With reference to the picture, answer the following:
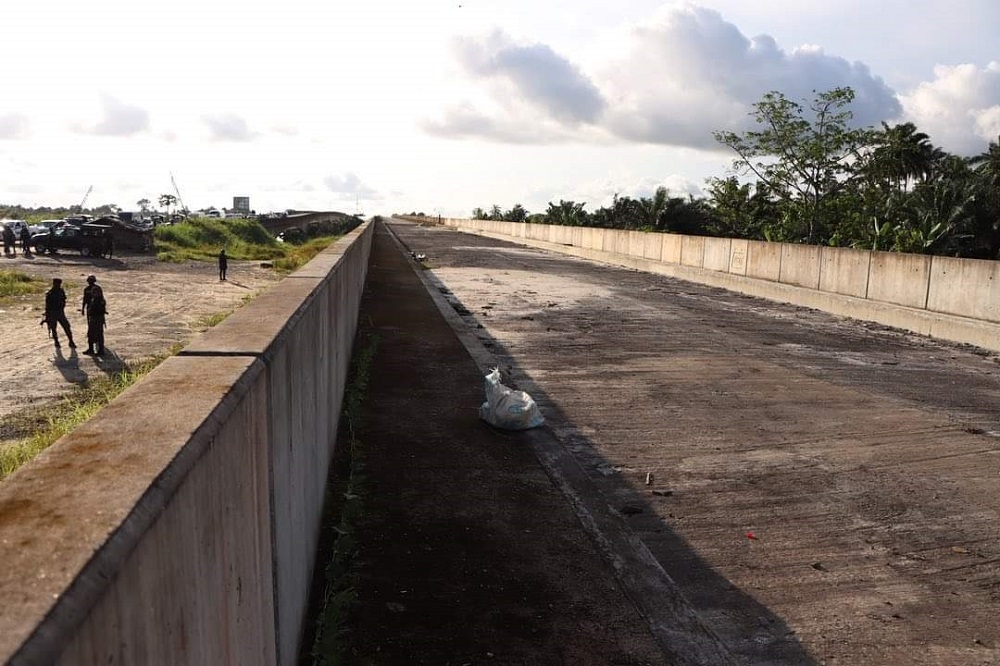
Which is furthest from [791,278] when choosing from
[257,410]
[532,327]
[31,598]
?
[31,598]

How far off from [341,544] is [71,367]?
11.4 m

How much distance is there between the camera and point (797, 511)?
6.63 m

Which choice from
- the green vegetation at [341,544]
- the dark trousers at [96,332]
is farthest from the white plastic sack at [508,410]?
the dark trousers at [96,332]

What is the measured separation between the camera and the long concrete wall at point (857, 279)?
1597 centimetres

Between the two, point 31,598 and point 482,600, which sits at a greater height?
point 31,598

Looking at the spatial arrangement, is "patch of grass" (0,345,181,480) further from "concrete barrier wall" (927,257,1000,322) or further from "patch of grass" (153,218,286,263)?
"patch of grass" (153,218,286,263)

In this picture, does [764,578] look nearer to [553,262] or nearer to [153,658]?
[153,658]

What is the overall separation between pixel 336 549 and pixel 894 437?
19.8 ft

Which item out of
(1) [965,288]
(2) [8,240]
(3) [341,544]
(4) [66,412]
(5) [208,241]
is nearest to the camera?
(3) [341,544]

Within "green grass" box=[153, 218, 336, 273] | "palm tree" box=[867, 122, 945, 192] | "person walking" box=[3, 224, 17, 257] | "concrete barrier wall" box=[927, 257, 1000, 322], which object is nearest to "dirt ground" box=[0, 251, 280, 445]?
"person walking" box=[3, 224, 17, 257]

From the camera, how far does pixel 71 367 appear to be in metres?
14.9

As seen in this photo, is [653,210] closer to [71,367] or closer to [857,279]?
[857,279]

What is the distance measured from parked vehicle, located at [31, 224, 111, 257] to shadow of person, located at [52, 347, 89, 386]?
31005 millimetres

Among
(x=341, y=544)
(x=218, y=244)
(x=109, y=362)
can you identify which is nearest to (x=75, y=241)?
(x=218, y=244)
